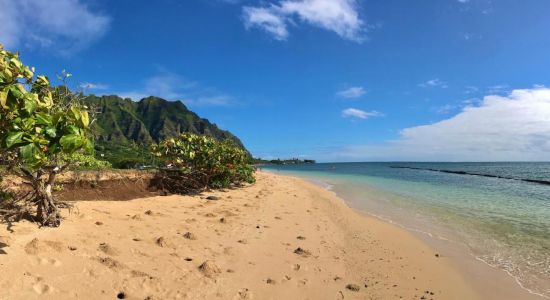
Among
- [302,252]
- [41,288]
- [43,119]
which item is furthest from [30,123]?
[302,252]

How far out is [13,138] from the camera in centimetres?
332

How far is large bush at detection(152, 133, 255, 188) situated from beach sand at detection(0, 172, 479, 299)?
4.43 m

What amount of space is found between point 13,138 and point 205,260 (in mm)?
3269

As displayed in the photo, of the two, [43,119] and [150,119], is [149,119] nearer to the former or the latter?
[150,119]

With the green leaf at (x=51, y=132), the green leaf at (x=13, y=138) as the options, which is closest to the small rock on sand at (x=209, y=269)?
the green leaf at (x=51, y=132)

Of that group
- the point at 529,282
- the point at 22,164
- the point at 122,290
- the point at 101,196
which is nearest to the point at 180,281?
the point at 122,290

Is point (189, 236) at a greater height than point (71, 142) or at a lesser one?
lesser

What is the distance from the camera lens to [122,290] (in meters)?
4.36

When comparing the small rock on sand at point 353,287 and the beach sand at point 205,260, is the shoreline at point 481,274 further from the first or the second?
the small rock on sand at point 353,287

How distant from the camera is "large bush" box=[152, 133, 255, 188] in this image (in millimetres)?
13594

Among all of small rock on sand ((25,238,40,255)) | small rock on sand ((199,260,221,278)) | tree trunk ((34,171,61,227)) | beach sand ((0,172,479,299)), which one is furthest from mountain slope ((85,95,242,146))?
small rock on sand ((199,260,221,278))

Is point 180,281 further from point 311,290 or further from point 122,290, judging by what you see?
point 311,290

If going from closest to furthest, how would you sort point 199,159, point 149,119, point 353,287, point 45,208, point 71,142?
point 71,142
point 353,287
point 45,208
point 199,159
point 149,119

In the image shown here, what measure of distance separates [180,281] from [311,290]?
1768 mm
